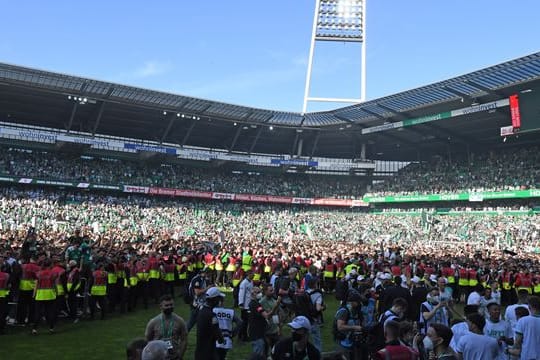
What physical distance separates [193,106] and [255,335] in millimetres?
42623

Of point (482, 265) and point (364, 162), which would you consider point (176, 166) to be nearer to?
point (364, 162)

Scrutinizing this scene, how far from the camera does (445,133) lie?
2020 inches

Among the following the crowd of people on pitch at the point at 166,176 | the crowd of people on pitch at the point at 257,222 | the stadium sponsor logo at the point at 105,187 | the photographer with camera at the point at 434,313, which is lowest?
the photographer with camera at the point at 434,313

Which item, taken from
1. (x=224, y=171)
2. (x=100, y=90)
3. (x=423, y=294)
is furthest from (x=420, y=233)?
(x=423, y=294)

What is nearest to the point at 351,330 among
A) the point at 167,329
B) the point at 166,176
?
the point at 167,329

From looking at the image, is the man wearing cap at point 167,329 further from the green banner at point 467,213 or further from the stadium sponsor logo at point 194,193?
the stadium sponsor logo at point 194,193

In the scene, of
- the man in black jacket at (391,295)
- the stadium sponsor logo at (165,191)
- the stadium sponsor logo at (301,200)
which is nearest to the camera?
the man in black jacket at (391,295)

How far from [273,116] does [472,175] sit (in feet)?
78.3

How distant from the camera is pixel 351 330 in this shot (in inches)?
282

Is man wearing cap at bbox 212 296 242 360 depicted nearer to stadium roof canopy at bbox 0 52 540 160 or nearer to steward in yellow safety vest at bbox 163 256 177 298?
steward in yellow safety vest at bbox 163 256 177 298

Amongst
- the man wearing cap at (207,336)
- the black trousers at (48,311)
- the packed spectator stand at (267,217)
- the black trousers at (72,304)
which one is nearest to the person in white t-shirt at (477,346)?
the man wearing cap at (207,336)

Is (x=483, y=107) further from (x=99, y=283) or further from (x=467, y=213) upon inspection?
(x=99, y=283)

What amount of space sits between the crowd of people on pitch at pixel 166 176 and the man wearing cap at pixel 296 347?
44777 mm

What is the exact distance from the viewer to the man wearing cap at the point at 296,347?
508cm
